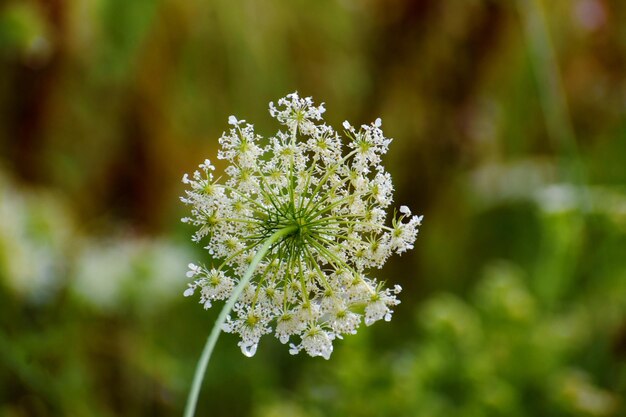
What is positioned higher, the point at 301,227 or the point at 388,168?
the point at 388,168

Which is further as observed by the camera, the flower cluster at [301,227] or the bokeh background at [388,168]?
the bokeh background at [388,168]

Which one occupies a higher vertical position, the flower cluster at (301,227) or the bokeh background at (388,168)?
the bokeh background at (388,168)

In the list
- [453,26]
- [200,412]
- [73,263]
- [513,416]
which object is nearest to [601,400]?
[513,416]

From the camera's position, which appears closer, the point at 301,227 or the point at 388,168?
the point at 301,227

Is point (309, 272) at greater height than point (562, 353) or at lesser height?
lesser

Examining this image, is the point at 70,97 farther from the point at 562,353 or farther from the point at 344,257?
the point at 344,257
